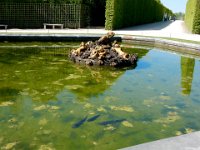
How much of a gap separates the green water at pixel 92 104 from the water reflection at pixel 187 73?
31 millimetres

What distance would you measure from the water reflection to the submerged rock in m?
2.03

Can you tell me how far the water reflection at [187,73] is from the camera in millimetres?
9081

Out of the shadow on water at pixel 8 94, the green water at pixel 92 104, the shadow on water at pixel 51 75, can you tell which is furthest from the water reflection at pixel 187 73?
the shadow on water at pixel 8 94

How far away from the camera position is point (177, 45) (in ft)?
56.8

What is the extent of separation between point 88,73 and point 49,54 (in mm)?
4162

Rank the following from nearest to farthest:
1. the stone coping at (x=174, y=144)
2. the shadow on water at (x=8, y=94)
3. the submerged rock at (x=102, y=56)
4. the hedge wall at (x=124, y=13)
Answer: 1. the stone coping at (x=174, y=144)
2. the shadow on water at (x=8, y=94)
3. the submerged rock at (x=102, y=56)
4. the hedge wall at (x=124, y=13)

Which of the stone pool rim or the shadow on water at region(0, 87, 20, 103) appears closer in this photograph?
the shadow on water at region(0, 87, 20, 103)

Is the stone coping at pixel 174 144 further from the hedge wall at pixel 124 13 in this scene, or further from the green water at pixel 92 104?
the hedge wall at pixel 124 13

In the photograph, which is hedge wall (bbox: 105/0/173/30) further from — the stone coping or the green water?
the stone coping

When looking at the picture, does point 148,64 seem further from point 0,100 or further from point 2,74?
point 0,100

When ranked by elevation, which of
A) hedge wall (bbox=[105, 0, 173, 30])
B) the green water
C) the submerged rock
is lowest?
the green water

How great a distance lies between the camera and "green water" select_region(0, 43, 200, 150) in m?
5.54

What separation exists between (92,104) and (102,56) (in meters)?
4.84

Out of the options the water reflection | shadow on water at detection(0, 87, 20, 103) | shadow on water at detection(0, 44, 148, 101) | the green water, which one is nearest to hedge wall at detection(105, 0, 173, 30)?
the water reflection
